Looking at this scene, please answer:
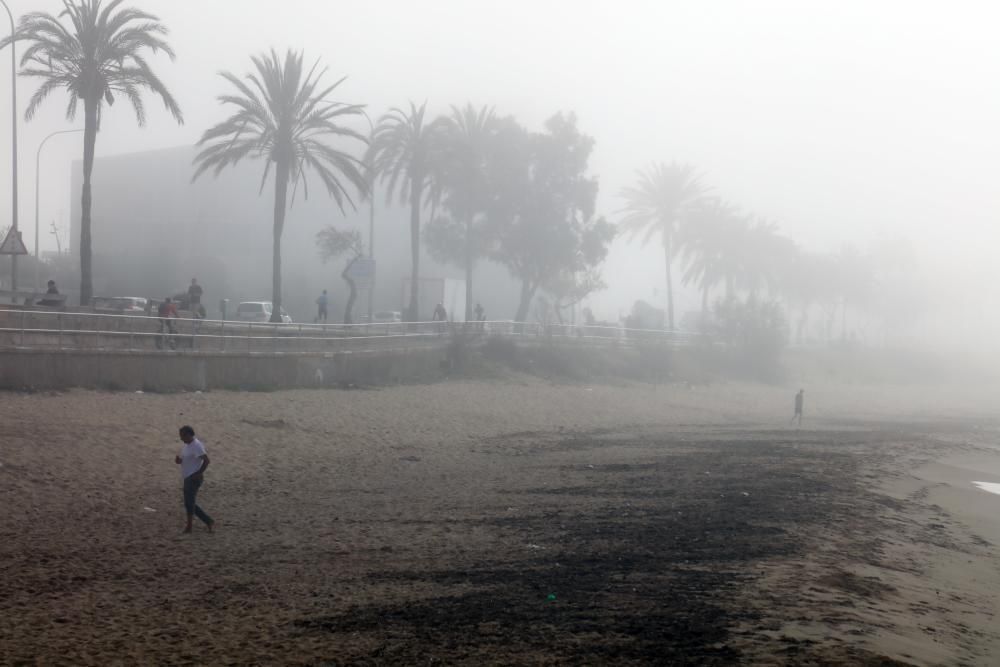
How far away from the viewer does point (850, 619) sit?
30.9 ft

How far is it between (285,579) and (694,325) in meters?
59.9

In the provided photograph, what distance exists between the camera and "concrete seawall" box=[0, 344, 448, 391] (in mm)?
21281

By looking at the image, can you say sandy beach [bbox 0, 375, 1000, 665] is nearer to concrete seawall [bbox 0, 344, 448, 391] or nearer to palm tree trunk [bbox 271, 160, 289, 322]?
concrete seawall [bbox 0, 344, 448, 391]

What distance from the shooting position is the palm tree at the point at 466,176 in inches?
2100

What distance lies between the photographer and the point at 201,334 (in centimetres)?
2703

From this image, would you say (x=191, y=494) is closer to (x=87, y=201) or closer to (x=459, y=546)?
(x=459, y=546)

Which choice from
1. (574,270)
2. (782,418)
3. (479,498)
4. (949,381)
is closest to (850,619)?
(479,498)

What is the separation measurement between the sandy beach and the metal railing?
147 centimetres

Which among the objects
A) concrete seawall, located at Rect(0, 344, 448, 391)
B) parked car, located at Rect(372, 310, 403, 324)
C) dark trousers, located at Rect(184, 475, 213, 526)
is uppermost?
parked car, located at Rect(372, 310, 403, 324)

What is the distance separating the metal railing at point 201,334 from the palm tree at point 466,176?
11031 mm

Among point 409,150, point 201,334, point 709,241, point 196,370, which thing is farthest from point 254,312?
point 709,241

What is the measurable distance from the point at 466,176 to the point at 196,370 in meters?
30.9

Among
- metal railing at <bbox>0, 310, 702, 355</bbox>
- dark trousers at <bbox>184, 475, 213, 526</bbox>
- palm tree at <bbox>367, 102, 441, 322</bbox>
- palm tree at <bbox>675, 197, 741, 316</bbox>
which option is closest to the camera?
dark trousers at <bbox>184, 475, 213, 526</bbox>

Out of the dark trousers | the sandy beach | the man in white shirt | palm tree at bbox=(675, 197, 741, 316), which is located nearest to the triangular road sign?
the sandy beach
